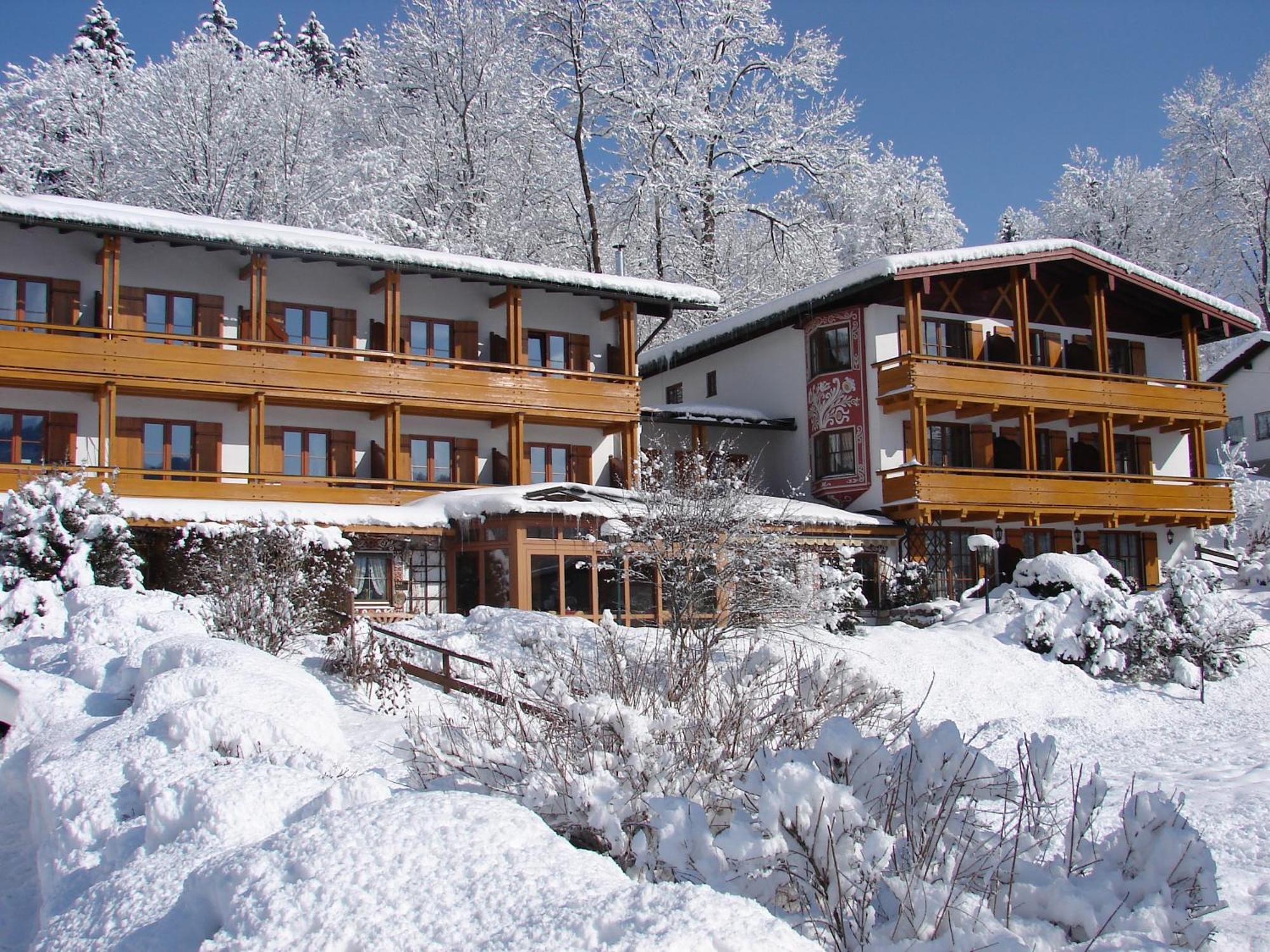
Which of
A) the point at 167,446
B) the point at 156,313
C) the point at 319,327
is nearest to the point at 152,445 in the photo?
the point at 167,446

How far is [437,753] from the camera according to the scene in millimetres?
7871

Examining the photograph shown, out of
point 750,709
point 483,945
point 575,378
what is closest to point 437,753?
point 750,709

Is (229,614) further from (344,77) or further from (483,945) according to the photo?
(344,77)

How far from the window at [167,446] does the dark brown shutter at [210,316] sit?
198cm

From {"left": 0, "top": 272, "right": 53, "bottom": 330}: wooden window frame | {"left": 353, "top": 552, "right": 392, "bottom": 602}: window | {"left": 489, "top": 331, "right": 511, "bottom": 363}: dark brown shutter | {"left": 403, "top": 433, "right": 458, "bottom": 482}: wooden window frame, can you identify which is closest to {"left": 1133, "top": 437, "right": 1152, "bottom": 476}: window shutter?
{"left": 489, "top": 331, "right": 511, "bottom": 363}: dark brown shutter

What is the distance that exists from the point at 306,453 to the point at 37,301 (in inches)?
236

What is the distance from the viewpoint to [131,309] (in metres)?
24.9

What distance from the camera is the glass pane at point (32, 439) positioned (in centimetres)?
2378

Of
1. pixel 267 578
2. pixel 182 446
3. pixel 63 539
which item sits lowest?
pixel 267 578

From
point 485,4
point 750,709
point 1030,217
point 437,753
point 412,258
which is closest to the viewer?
point 750,709

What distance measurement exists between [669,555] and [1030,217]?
4970 centimetres

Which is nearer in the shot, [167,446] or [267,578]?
[267,578]

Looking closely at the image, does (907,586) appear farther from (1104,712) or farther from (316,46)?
(316,46)

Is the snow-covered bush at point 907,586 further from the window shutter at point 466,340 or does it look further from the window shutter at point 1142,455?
the window shutter at point 466,340
